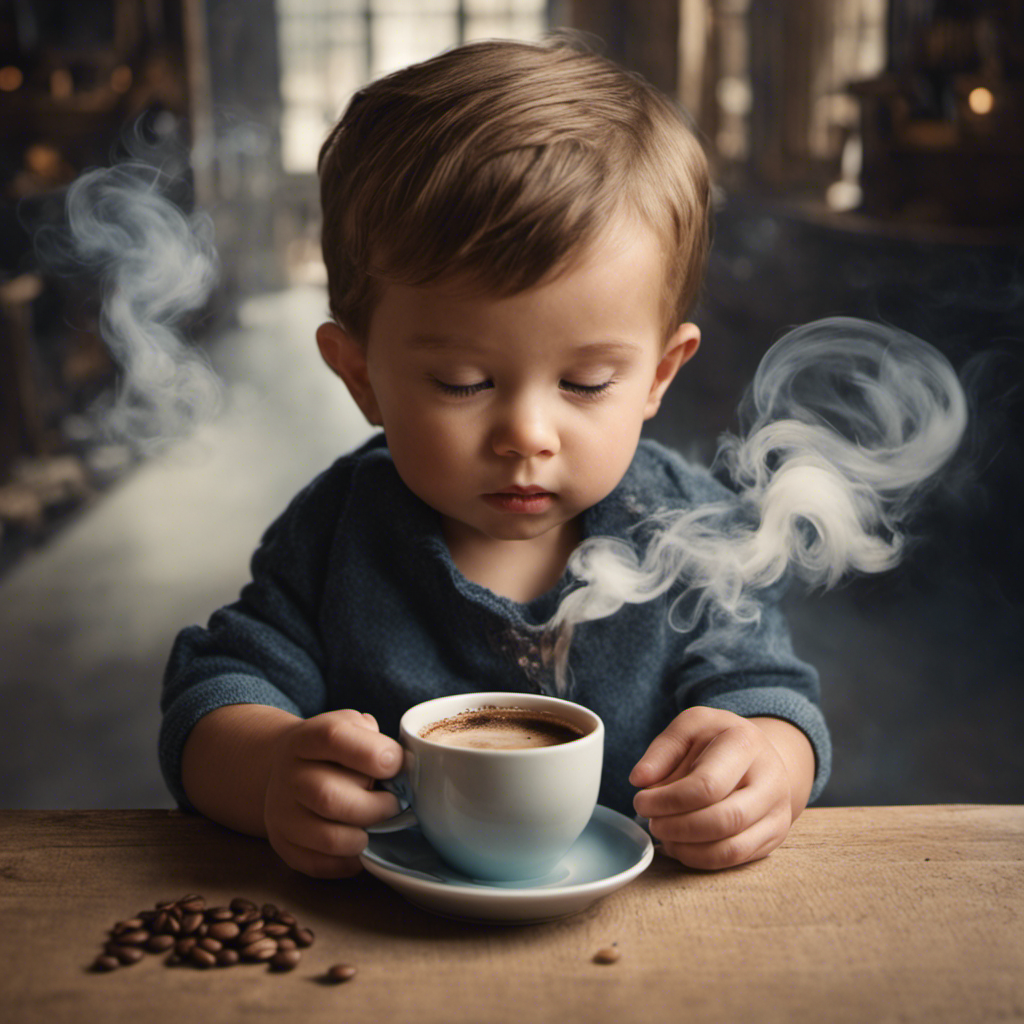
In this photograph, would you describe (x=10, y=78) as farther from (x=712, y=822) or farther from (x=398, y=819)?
(x=712, y=822)

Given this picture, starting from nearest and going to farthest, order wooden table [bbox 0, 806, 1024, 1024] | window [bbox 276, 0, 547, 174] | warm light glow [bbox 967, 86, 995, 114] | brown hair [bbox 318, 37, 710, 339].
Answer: wooden table [bbox 0, 806, 1024, 1024] < brown hair [bbox 318, 37, 710, 339] < warm light glow [bbox 967, 86, 995, 114] < window [bbox 276, 0, 547, 174]

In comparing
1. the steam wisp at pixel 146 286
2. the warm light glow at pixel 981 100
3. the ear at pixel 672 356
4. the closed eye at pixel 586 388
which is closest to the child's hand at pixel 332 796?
the closed eye at pixel 586 388

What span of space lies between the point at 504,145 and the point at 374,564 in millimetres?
426

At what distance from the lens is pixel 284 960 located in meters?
0.61

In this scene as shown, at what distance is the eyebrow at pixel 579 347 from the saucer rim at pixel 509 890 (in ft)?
1.21

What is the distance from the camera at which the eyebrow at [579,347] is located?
0.82 meters

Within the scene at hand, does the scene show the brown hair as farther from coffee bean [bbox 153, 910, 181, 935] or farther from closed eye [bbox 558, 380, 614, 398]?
coffee bean [bbox 153, 910, 181, 935]

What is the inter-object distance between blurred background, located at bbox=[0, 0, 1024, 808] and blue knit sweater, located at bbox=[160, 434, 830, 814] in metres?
→ 1.01

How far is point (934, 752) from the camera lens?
2.01m

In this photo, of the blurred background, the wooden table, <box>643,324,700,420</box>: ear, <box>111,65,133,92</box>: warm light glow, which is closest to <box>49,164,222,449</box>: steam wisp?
the blurred background

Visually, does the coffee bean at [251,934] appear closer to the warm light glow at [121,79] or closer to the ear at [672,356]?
the ear at [672,356]

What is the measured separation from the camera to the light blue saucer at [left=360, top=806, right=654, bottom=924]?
0.64 meters

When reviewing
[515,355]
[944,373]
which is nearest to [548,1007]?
[515,355]

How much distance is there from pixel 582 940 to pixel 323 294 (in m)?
1.67
